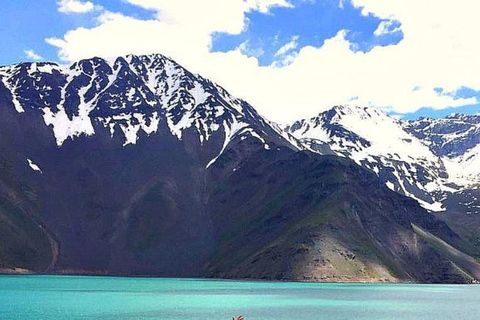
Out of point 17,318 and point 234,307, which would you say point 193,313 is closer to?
point 234,307

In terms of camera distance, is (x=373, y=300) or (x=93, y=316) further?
(x=373, y=300)

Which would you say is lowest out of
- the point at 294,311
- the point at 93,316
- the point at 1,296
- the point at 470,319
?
the point at 470,319

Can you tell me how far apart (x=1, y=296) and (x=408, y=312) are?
8101cm

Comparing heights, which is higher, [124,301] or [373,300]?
[124,301]

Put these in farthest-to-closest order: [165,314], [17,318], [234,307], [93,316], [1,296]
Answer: [1,296], [234,307], [165,314], [93,316], [17,318]

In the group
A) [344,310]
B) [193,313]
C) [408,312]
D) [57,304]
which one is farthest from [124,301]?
[408,312]

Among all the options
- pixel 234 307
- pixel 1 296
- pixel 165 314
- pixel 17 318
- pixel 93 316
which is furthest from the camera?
pixel 1 296

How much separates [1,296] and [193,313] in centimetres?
4721

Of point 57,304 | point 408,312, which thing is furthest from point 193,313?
point 408,312

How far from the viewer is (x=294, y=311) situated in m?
129

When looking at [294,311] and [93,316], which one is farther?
[294,311]

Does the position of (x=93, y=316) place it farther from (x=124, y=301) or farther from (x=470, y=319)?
(x=470, y=319)

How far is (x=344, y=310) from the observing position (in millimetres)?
135000

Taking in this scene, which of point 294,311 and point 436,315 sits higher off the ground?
point 294,311
